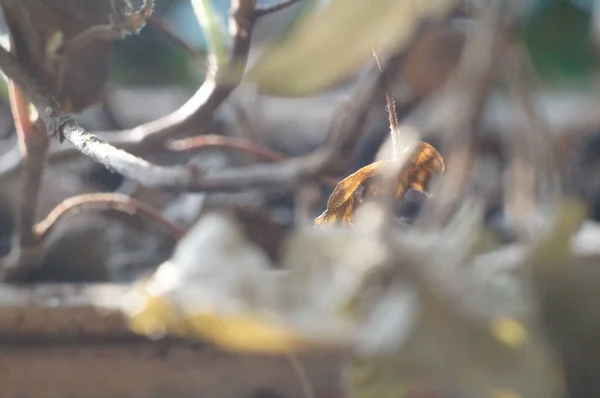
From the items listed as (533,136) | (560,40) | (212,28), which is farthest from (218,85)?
(560,40)

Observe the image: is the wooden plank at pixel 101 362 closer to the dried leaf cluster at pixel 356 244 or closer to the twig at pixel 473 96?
the dried leaf cluster at pixel 356 244

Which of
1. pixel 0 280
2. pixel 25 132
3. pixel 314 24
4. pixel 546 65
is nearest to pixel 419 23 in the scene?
pixel 314 24

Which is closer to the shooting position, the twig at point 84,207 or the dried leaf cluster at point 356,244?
the dried leaf cluster at point 356,244

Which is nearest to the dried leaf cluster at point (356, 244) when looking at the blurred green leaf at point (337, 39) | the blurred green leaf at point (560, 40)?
the blurred green leaf at point (337, 39)

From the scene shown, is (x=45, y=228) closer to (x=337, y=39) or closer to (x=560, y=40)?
(x=337, y=39)

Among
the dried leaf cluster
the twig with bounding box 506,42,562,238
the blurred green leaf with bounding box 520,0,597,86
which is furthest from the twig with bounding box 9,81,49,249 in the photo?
the blurred green leaf with bounding box 520,0,597,86

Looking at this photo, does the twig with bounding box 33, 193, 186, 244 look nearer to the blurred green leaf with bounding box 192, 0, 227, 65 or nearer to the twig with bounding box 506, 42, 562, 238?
the blurred green leaf with bounding box 192, 0, 227, 65
